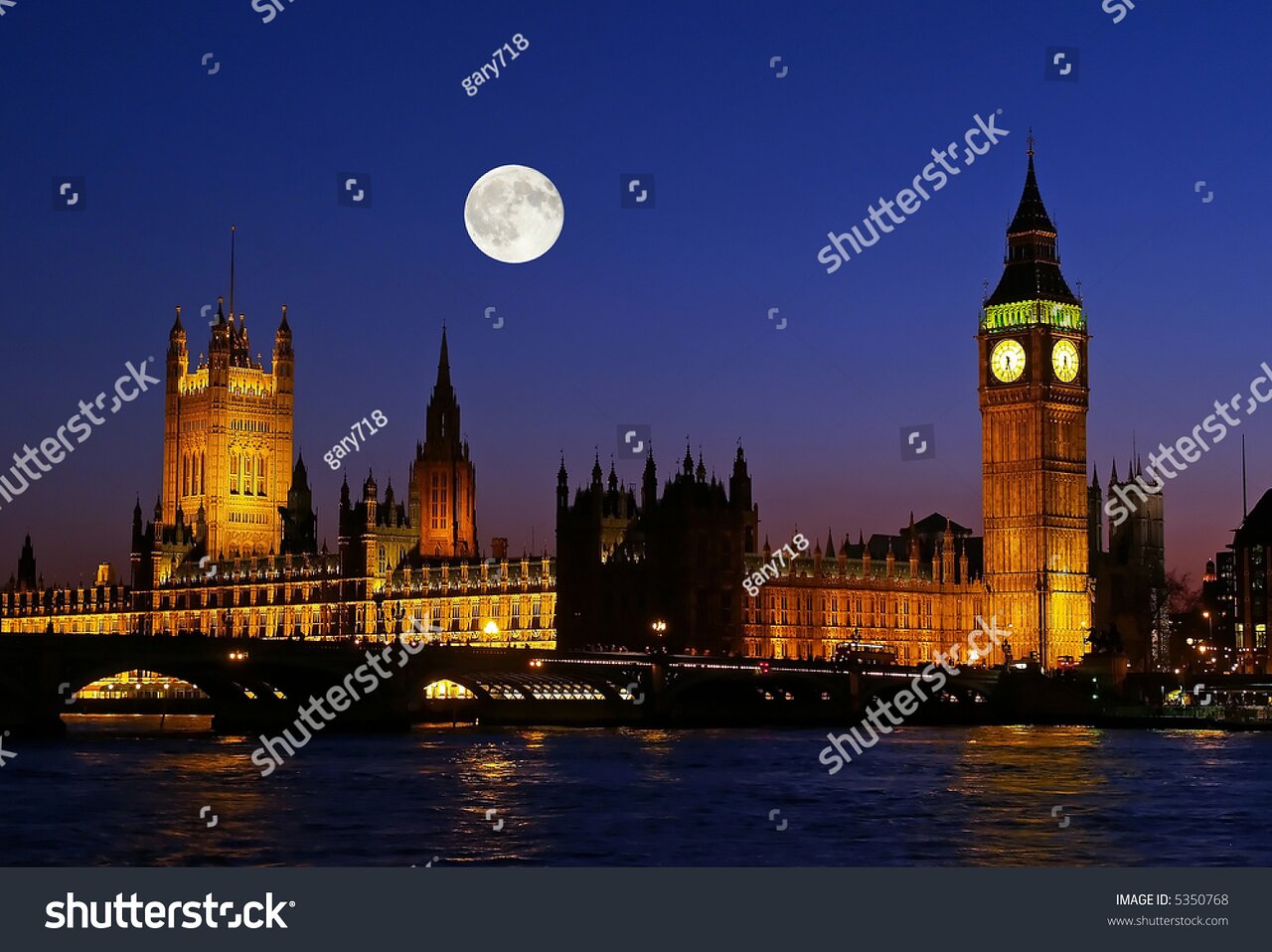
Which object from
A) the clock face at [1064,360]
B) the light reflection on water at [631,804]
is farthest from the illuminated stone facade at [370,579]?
the light reflection on water at [631,804]

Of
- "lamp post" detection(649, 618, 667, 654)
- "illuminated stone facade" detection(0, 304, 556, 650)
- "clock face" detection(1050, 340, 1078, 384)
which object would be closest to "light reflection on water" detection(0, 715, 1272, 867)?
"lamp post" detection(649, 618, 667, 654)

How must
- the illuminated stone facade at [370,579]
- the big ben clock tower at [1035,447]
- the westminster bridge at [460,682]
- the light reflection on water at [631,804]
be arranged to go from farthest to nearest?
the illuminated stone facade at [370,579] < the big ben clock tower at [1035,447] < the westminster bridge at [460,682] < the light reflection on water at [631,804]

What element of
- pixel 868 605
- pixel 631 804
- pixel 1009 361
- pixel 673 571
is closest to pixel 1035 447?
pixel 1009 361

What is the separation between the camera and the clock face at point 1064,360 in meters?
149

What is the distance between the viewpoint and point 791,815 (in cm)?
5866

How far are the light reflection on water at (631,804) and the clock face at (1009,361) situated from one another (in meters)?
56.7

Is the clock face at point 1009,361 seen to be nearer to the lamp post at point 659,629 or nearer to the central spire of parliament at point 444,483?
the lamp post at point 659,629

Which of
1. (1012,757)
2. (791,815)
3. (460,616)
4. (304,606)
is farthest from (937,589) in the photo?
(791,815)

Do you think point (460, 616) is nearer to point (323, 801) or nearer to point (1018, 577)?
point (1018, 577)

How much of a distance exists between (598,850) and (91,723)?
83009mm

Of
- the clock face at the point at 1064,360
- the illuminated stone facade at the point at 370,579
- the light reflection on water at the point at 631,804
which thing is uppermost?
the clock face at the point at 1064,360

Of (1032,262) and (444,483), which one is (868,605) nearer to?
(1032,262)

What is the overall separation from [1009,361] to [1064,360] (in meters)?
3.64

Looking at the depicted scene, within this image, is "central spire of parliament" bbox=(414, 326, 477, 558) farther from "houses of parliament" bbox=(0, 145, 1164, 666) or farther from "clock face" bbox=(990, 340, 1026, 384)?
"clock face" bbox=(990, 340, 1026, 384)
